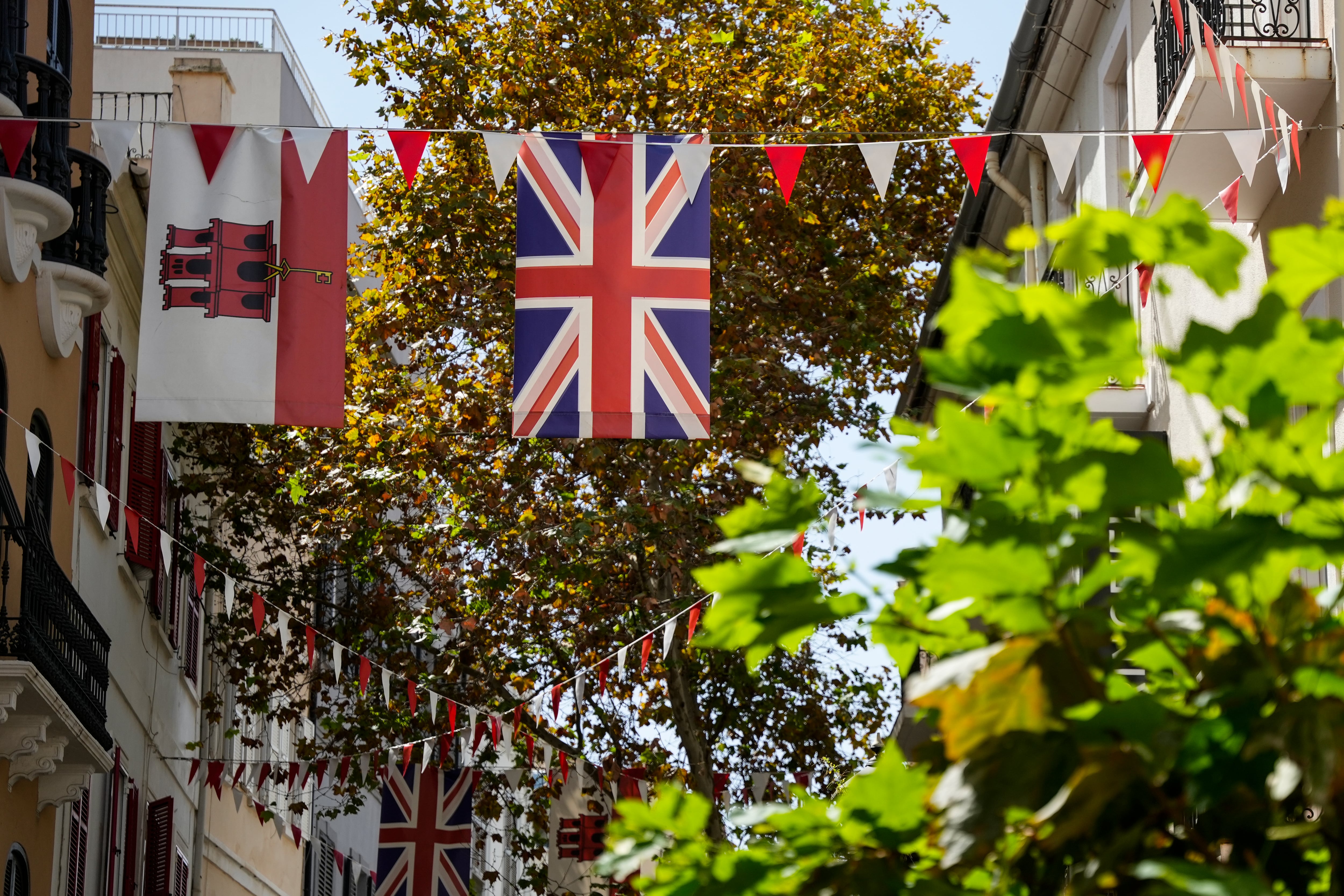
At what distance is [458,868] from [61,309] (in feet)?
25.8

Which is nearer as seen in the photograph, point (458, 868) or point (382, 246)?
point (458, 868)

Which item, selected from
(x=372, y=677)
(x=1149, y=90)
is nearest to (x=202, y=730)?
(x=372, y=677)

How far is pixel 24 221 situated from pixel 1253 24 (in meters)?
8.29

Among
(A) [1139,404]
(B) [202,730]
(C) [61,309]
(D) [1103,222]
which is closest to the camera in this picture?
(D) [1103,222]

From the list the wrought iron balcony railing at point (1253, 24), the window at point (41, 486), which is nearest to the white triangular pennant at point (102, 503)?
the window at point (41, 486)

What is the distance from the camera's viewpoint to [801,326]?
21984 millimetres

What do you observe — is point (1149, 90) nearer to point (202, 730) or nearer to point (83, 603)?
point (83, 603)

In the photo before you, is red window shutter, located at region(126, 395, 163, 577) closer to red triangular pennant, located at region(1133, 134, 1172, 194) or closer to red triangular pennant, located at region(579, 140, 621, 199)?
red triangular pennant, located at region(579, 140, 621, 199)

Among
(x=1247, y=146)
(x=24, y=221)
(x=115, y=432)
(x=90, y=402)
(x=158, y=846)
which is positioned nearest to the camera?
(x=1247, y=146)

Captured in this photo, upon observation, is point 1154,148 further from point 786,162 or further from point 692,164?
point 692,164

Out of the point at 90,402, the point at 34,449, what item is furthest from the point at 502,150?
the point at 90,402

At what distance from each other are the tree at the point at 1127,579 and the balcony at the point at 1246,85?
851 centimetres

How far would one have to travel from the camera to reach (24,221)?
13367 mm

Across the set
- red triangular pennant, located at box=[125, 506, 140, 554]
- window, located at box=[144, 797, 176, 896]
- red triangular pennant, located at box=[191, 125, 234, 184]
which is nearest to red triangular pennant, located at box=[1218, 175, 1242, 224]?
red triangular pennant, located at box=[191, 125, 234, 184]
